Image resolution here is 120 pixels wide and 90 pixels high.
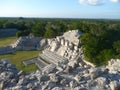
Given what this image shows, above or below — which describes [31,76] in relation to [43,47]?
above

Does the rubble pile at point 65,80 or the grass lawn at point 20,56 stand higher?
the rubble pile at point 65,80

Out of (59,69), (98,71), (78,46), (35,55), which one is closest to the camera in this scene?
(98,71)

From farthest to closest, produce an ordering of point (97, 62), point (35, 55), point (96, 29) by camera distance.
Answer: point (96, 29) < point (35, 55) < point (97, 62)

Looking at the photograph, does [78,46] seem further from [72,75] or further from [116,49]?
[72,75]

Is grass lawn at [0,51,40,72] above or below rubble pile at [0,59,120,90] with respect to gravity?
below

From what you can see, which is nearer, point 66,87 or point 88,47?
point 66,87

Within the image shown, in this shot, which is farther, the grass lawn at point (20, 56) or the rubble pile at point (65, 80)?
the grass lawn at point (20, 56)

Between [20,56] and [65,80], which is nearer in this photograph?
[65,80]

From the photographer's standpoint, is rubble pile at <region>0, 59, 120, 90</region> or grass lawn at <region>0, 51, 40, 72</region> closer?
rubble pile at <region>0, 59, 120, 90</region>

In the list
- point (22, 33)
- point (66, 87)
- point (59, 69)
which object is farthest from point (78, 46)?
point (22, 33)

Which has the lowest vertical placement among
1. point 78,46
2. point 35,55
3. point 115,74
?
point 35,55

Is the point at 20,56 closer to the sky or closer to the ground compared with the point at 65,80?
closer to the ground
